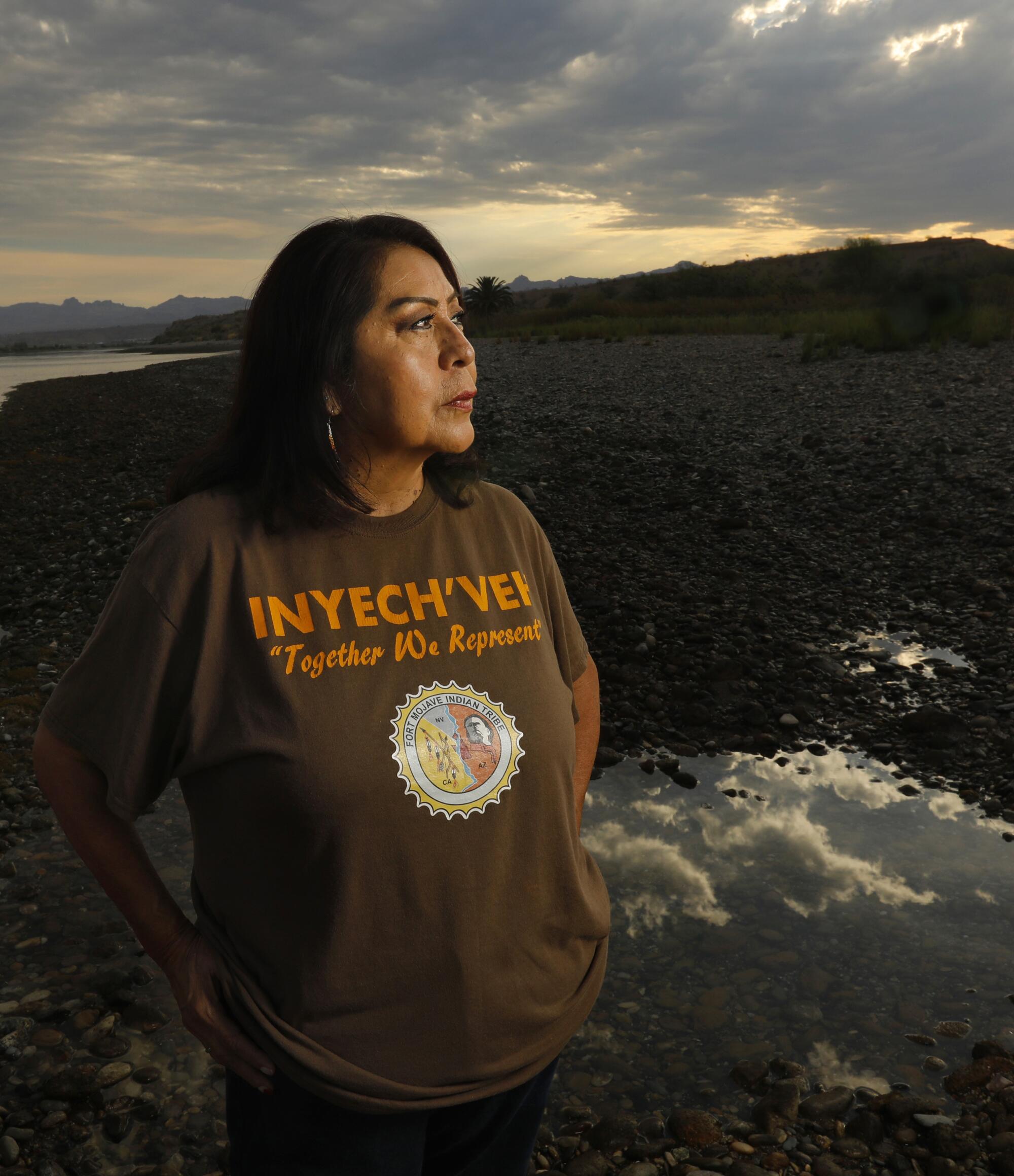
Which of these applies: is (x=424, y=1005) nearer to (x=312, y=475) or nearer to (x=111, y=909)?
(x=312, y=475)

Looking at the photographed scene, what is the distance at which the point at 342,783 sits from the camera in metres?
1.51

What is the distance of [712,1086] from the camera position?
3.24 m

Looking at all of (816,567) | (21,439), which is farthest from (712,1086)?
(21,439)

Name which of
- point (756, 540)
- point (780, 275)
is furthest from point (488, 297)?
point (756, 540)

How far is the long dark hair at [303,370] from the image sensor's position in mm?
1765

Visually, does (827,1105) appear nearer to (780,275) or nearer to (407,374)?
(407,374)

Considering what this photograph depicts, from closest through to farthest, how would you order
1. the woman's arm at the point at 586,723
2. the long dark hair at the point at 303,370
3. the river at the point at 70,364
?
the long dark hair at the point at 303,370 < the woman's arm at the point at 586,723 < the river at the point at 70,364

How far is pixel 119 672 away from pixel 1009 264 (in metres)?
52.1

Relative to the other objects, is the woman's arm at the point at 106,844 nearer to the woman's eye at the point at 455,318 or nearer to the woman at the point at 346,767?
the woman at the point at 346,767

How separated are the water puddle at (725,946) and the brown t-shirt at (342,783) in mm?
1849

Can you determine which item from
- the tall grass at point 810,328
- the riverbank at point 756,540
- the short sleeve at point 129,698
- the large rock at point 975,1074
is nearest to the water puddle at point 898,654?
the riverbank at point 756,540

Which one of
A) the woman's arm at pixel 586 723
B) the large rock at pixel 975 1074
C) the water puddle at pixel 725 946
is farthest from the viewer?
the water puddle at pixel 725 946

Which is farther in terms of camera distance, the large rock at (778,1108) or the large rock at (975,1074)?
the large rock at (975,1074)

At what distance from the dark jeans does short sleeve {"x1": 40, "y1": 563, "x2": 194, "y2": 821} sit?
0.52 m
